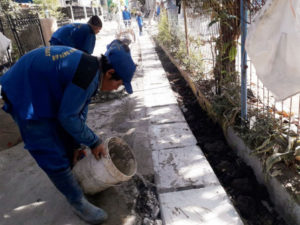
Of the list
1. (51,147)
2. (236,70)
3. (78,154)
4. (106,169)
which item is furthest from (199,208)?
(236,70)

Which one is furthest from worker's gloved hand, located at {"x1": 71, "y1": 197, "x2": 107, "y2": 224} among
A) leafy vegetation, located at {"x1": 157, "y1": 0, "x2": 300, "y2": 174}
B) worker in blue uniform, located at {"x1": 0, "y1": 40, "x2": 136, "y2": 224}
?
leafy vegetation, located at {"x1": 157, "y1": 0, "x2": 300, "y2": 174}

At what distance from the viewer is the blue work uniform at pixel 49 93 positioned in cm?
166

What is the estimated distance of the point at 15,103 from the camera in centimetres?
179

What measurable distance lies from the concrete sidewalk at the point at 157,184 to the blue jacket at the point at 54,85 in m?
0.99

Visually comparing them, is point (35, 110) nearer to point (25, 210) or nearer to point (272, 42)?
point (25, 210)

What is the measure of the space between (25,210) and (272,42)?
102 inches

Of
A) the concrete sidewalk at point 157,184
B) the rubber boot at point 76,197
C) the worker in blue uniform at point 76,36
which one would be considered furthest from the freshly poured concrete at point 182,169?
the worker in blue uniform at point 76,36

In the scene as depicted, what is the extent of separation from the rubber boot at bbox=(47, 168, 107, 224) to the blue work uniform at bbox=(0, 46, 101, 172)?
0.19 m

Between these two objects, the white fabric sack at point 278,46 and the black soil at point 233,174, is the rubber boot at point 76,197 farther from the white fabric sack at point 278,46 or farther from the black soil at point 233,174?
the white fabric sack at point 278,46

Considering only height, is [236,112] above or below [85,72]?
below

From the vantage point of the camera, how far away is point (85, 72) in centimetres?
166

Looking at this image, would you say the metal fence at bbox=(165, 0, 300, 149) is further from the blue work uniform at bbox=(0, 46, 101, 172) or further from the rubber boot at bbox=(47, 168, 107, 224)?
the rubber boot at bbox=(47, 168, 107, 224)

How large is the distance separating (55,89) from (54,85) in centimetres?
3

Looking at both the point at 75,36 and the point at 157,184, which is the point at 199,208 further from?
the point at 75,36
